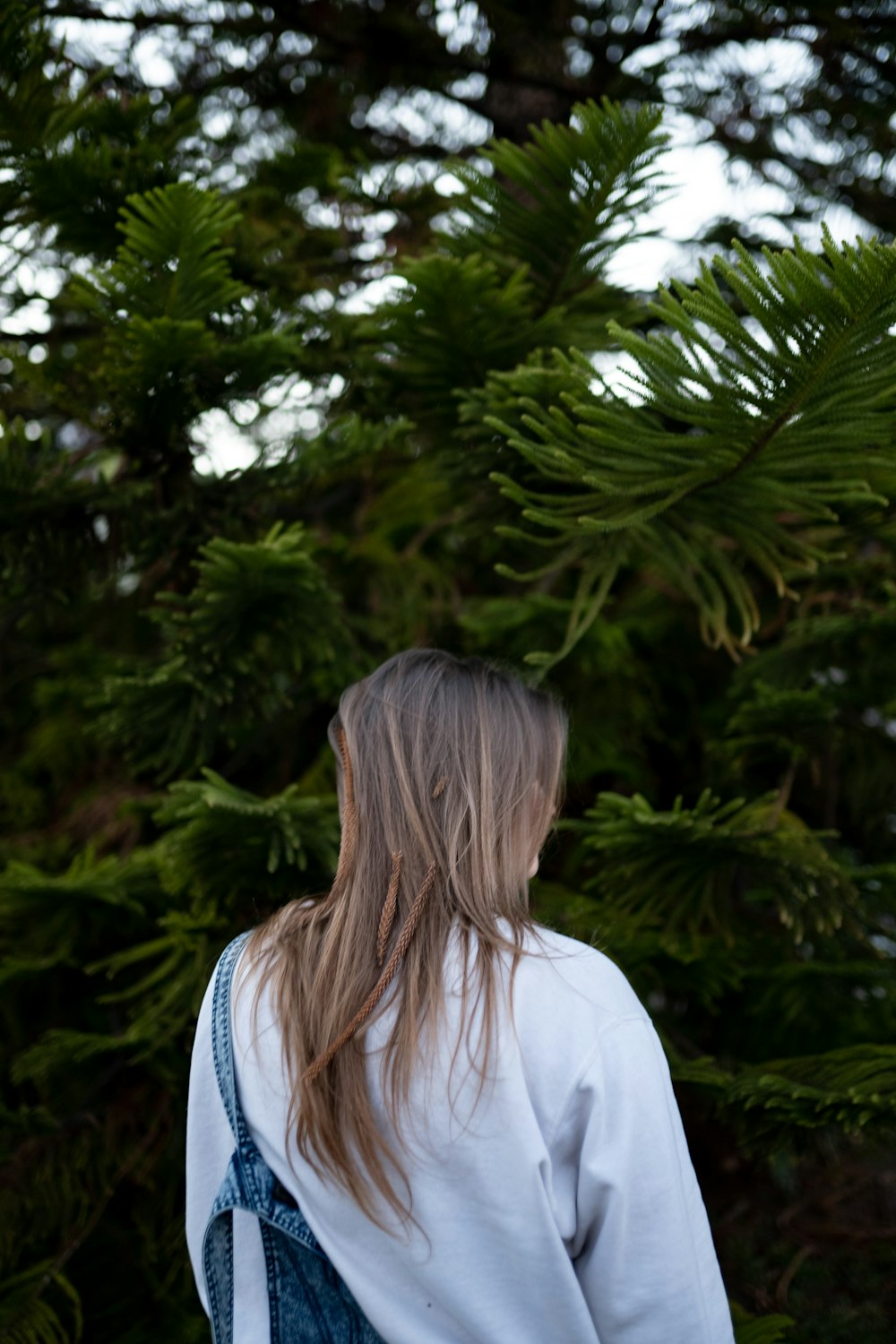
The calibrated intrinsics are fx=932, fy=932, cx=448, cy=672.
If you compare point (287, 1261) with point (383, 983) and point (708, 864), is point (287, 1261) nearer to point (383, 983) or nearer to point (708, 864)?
point (383, 983)

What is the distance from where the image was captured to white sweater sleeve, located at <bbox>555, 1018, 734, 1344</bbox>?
3.57 feet

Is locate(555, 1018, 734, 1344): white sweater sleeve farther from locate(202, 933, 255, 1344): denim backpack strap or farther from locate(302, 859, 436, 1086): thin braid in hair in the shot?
locate(202, 933, 255, 1344): denim backpack strap

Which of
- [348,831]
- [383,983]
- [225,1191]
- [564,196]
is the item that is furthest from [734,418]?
[225,1191]

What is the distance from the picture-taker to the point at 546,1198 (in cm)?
110

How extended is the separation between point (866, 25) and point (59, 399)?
231cm

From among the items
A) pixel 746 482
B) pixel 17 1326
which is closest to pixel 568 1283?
pixel 746 482

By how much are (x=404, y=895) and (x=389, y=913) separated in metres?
0.04

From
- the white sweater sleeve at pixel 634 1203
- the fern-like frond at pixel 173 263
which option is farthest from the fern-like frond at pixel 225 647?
the white sweater sleeve at pixel 634 1203

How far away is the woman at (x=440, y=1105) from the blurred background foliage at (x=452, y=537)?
0.47 meters

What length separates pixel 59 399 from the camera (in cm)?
198

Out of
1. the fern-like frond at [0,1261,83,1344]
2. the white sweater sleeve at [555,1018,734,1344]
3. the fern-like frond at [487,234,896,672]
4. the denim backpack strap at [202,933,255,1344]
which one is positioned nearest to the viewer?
the white sweater sleeve at [555,1018,734,1344]

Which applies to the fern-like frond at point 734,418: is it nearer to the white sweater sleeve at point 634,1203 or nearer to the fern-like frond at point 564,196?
the fern-like frond at point 564,196

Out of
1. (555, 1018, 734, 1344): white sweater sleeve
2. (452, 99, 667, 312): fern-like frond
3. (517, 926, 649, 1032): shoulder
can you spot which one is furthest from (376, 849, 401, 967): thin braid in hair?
(452, 99, 667, 312): fern-like frond

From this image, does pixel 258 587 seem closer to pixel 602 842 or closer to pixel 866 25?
pixel 602 842
